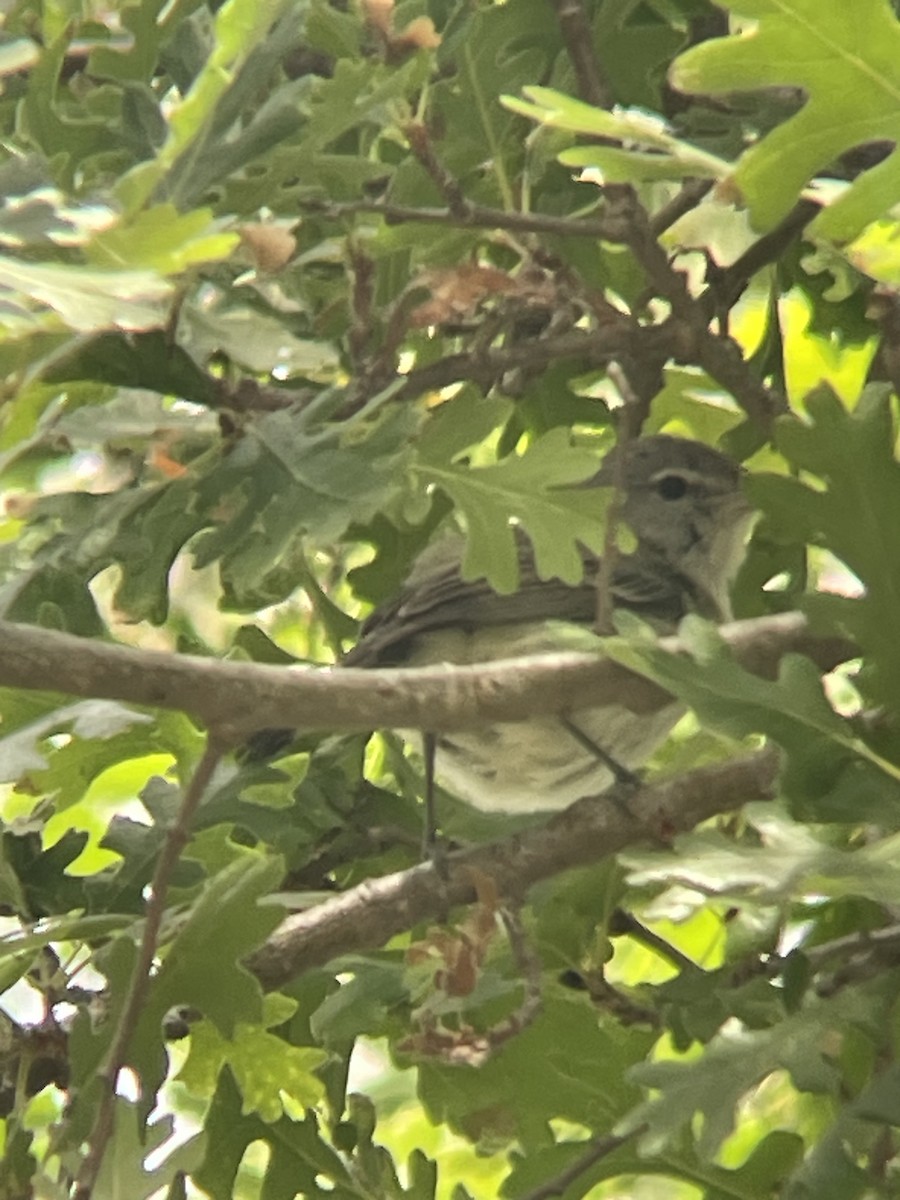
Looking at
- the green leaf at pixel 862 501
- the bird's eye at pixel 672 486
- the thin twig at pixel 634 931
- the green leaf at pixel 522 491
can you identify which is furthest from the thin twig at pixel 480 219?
the bird's eye at pixel 672 486

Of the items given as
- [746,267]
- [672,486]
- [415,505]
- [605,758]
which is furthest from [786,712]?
[672,486]

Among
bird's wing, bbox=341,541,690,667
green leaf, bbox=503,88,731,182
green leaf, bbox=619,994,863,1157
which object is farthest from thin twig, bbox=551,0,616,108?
green leaf, bbox=619,994,863,1157

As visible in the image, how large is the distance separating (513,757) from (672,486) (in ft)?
1.74

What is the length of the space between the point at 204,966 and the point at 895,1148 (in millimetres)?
596

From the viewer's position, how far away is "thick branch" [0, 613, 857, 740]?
3.51ft

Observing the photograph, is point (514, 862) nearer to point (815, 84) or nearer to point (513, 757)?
point (513, 757)

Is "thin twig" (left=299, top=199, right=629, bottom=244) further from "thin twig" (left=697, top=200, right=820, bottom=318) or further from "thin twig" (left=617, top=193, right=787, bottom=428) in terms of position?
"thin twig" (left=697, top=200, right=820, bottom=318)

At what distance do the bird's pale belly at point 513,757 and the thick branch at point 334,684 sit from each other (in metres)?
0.67

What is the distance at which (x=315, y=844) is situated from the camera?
1.73 m

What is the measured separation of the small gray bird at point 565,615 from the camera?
1.92 meters

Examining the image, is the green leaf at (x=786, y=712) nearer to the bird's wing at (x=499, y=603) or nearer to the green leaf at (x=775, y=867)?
the green leaf at (x=775, y=867)

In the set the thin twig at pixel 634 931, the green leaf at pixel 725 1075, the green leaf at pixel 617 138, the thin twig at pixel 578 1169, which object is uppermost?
the green leaf at pixel 617 138

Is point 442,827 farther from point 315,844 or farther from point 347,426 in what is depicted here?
point 347,426

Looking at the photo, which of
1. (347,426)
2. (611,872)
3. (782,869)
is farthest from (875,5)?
(611,872)
